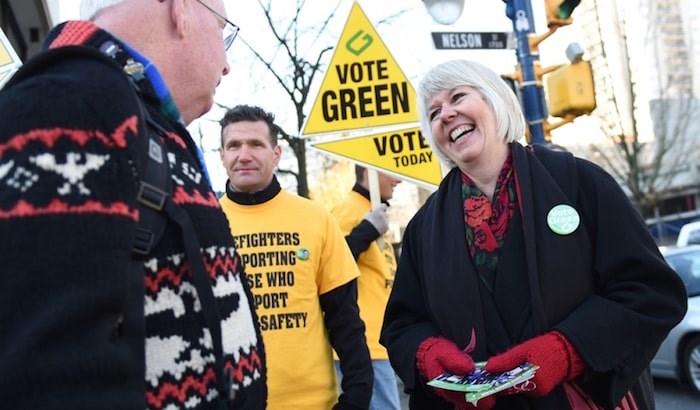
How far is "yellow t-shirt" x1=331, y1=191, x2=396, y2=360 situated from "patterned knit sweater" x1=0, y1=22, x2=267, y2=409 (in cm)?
284

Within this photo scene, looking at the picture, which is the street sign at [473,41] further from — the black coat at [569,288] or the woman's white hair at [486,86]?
the black coat at [569,288]

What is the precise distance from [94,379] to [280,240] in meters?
2.11

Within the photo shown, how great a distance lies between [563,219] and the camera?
1.98m

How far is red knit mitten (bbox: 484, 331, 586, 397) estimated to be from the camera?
5.89ft

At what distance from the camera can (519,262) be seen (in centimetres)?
200

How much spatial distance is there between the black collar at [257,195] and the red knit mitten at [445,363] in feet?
4.35

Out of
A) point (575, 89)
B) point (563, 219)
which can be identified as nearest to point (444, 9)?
point (575, 89)

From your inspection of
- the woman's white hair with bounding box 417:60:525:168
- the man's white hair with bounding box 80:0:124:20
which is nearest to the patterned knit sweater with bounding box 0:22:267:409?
the man's white hair with bounding box 80:0:124:20

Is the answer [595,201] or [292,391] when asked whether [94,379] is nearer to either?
[595,201]

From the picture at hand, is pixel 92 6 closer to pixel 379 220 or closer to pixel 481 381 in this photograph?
pixel 481 381

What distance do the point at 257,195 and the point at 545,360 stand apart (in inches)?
70.5

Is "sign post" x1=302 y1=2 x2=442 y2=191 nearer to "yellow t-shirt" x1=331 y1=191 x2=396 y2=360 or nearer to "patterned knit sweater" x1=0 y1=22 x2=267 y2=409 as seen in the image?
"yellow t-shirt" x1=331 y1=191 x2=396 y2=360

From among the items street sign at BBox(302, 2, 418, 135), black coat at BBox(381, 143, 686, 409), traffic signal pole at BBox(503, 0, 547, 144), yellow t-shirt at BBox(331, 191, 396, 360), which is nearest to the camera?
black coat at BBox(381, 143, 686, 409)

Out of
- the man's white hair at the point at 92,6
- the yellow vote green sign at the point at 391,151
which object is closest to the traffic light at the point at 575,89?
the yellow vote green sign at the point at 391,151
